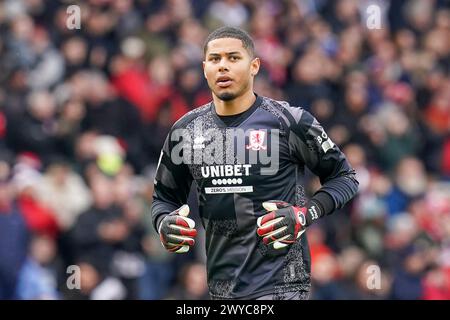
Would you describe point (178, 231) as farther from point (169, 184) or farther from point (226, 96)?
point (226, 96)

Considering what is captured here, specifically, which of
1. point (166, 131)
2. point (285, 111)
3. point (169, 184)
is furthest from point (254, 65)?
point (166, 131)

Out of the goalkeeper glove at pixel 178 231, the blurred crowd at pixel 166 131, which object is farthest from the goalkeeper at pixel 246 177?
the blurred crowd at pixel 166 131

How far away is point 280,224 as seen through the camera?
7145 millimetres

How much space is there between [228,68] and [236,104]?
0.27 m

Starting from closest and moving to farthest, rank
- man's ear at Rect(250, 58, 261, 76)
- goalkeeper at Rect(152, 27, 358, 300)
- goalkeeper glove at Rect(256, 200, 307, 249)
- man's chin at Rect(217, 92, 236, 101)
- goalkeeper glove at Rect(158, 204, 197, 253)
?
goalkeeper glove at Rect(256, 200, 307, 249), goalkeeper glove at Rect(158, 204, 197, 253), goalkeeper at Rect(152, 27, 358, 300), man's chin at Rect(217, 92, 236, 101), man's ear at Rect(250, 58, 261, 76)

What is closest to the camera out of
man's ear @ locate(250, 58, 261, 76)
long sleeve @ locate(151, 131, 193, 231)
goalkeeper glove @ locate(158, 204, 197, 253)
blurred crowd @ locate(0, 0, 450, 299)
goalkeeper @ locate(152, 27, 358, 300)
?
goalkeeper glove @ locate(158, 204, 197, 253)

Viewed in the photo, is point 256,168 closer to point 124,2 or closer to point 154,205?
point 154,205

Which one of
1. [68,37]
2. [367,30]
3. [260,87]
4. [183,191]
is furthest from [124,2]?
[183,191]

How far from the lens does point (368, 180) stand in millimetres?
14453

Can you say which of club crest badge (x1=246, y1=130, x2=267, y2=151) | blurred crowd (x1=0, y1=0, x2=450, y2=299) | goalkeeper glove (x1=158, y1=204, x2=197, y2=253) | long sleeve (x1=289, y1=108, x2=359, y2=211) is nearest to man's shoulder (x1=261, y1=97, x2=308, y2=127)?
long sleeve (x1=289, y1=108, x2=359, y2=211)

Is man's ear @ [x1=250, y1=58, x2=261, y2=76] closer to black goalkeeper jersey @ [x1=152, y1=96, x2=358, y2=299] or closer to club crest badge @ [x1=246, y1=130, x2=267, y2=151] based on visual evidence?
black goalkeeper jersey @ [x1=152, y1=96, x2=358, y2=299]

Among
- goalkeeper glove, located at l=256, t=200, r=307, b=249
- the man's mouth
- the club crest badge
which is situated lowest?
goalkeeper glove, located at l=256, t=200, r=307, b=249

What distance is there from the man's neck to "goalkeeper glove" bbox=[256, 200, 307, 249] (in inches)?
28.5

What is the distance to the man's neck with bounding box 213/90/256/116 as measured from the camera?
7.68m
